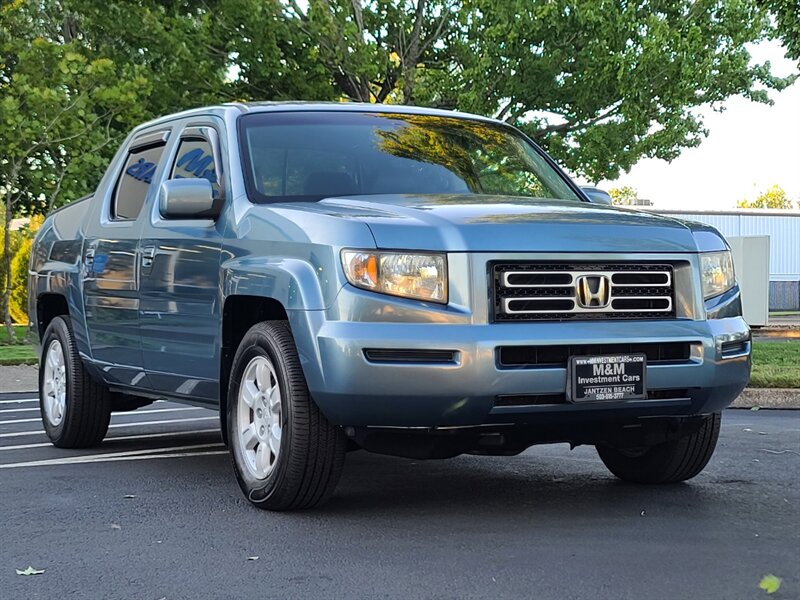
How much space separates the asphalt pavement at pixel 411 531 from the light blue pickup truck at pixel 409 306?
316 millimetres

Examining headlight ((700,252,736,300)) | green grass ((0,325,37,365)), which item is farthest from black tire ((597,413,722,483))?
green grass ((0,325,37,365))

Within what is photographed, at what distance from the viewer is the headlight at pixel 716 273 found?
19.0ft

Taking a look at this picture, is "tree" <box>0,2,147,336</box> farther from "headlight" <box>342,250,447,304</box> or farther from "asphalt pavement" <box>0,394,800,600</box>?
"headlight" <box>342,250,447,304</box>

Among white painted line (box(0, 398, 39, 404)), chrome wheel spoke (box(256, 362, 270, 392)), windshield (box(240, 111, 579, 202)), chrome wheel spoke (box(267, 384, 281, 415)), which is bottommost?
white painted line (box(0, 398, 39, 404))

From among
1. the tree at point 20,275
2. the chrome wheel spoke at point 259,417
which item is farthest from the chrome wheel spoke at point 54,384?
the tree at point 20,275

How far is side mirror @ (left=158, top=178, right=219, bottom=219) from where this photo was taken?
6203 millimetres

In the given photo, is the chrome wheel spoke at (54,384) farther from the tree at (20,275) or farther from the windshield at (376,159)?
the tree at (20,275)

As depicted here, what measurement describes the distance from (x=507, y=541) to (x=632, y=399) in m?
0.82

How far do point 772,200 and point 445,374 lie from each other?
4476 inches

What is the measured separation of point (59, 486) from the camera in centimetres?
681

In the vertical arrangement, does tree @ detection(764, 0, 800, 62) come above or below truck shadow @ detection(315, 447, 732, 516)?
above

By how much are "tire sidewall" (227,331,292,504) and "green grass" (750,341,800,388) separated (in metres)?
7.09

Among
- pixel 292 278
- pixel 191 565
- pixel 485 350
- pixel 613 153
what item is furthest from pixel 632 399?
pixel 613 153

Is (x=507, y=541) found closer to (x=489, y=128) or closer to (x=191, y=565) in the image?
(x=191, y=565)
